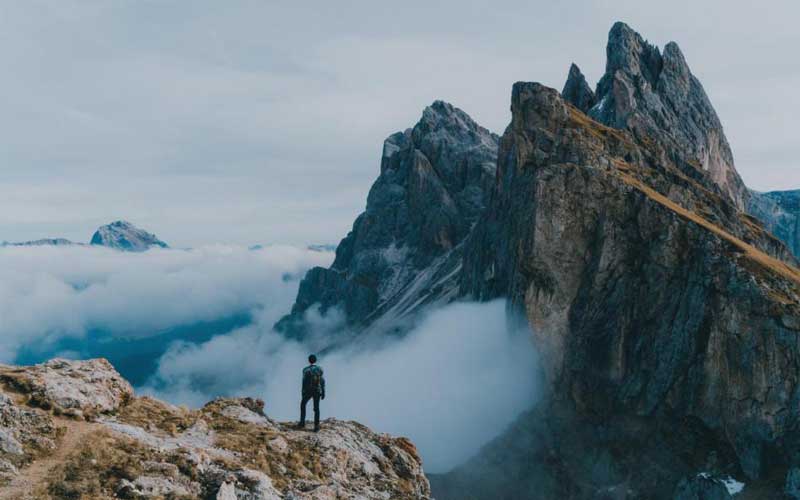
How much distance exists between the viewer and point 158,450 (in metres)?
25.2

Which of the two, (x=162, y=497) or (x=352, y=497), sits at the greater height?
(x=162, y=497)

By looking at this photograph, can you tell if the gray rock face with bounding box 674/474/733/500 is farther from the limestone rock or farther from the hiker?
the limestone rock

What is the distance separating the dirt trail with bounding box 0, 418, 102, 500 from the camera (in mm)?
20867

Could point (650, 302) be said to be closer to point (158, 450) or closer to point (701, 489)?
point (701, 489)

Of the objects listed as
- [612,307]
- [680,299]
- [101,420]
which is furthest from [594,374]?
[101,420]

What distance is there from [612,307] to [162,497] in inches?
6242

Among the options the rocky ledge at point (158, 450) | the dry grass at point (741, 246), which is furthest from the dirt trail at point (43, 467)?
the dry grass at point (741, 246)

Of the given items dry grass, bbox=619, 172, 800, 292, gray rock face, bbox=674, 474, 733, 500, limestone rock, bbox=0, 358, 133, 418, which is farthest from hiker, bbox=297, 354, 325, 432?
dry grass, bbox=619, 172, 800, 292

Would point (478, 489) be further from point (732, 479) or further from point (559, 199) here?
point (559, 199)

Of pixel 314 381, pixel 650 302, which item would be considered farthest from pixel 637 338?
pixel 314 381

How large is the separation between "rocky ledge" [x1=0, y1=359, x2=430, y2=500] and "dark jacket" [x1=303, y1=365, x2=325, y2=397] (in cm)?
199

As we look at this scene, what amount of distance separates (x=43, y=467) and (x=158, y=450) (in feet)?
13.5

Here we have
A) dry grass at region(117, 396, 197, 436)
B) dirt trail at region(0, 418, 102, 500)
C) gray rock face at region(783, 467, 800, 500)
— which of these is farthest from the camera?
gray rock face at region(783, 467, 800, 500)

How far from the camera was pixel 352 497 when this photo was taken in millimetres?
27781
